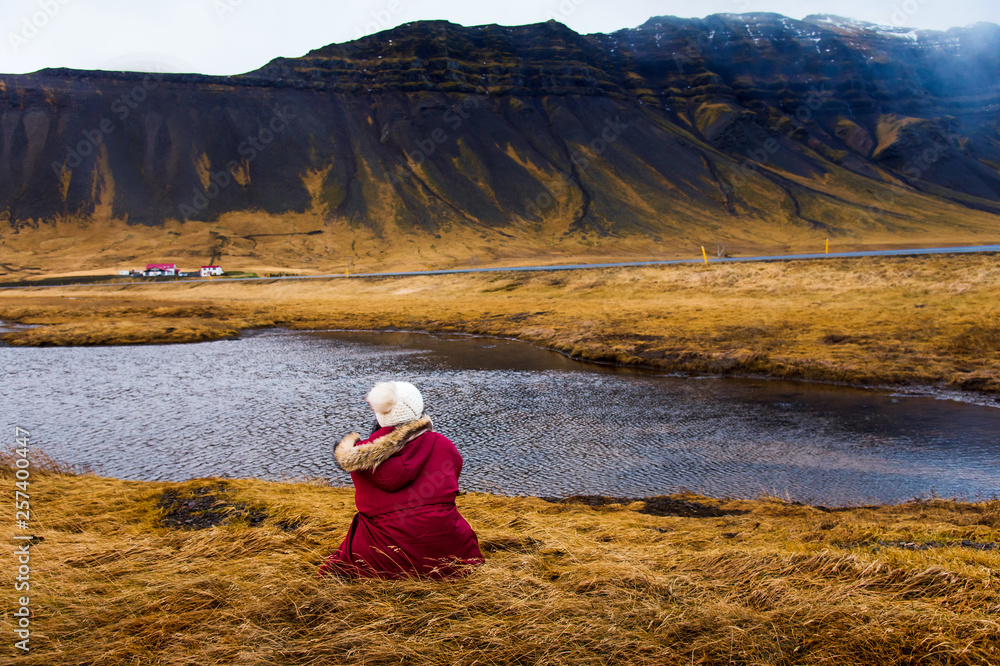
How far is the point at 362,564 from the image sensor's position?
5297mm

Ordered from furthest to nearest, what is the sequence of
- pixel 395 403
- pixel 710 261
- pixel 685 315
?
1. pixel 710 261
2. pixel 685 315
3. pixel 395 403

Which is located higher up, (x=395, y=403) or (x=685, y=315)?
(x=395, y=403)

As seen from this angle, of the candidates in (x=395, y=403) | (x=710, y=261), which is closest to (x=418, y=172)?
(x=710, y=261)

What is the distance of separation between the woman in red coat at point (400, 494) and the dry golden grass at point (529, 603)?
0.22 meters

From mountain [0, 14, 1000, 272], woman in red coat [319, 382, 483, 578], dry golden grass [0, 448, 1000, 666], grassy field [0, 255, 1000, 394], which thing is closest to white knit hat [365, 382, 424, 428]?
woman in red coat [319, 382, 483, 578]

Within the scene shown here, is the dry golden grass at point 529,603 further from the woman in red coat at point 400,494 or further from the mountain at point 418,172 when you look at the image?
the mountain at point 418,172

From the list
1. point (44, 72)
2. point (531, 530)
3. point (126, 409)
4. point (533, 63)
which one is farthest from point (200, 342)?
point (533, 63)

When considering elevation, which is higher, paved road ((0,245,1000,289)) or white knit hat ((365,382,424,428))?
white knit hat ((365,382,424,428))

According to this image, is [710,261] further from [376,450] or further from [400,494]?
[376,450]

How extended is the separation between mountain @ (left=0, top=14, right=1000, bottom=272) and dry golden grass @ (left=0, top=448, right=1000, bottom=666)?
104 metres

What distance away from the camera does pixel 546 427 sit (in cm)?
1764

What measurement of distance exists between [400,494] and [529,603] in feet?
4.66

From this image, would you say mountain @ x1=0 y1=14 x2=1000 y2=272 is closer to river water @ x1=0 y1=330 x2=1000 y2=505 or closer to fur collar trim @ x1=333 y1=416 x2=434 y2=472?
river water @ x1=0 y1=330 x2=1000 y2=505

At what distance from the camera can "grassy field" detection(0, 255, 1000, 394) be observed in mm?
23891
